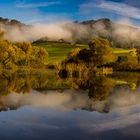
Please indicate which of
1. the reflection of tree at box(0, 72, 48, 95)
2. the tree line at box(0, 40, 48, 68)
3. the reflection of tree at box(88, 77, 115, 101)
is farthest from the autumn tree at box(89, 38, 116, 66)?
the reflection of tree at box(88, 77, 115, 101)

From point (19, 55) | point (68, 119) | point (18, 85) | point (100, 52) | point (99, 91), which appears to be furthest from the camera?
point (19, 55)

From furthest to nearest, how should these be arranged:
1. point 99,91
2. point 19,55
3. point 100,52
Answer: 1. point 19,55
2. point 100,52
3. point 99,91

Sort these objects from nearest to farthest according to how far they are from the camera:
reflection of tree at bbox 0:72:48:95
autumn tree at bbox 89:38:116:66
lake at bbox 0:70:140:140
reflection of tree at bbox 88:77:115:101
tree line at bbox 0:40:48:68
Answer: lake at bbox 0:70:140:140
reflection of tree at bbox 88:77:115:101
reflection of tree at bbox 0:72:48:95
tree line at bbox 0:40:48:68
autumn tree at bbox 89:38:116:66

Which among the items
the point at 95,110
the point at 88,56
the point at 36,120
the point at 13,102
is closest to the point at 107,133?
the point at 36,120

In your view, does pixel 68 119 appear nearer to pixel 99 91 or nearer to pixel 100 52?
pixel 99 91

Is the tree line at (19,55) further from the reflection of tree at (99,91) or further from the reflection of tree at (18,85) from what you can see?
the reflection of tree at (99,91)

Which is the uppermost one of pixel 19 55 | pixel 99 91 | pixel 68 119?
pixel 19 55

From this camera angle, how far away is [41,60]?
97500 millimetres

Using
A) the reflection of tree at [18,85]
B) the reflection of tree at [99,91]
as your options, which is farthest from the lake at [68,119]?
the reflection of tree at [18,85]

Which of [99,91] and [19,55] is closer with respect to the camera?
[99,91]

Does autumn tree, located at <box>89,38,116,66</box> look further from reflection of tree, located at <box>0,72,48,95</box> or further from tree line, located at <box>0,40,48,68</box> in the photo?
reflection of tree, located at <box>0,72,48,95</box>

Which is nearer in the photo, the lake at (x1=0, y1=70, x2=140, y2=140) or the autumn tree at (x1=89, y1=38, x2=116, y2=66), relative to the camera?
the lake at (x1=0, y1=70, x2=140, y2=140)

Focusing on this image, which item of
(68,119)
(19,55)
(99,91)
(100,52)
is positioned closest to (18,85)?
(99,91)

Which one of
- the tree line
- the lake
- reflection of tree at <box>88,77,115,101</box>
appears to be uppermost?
the tree line
